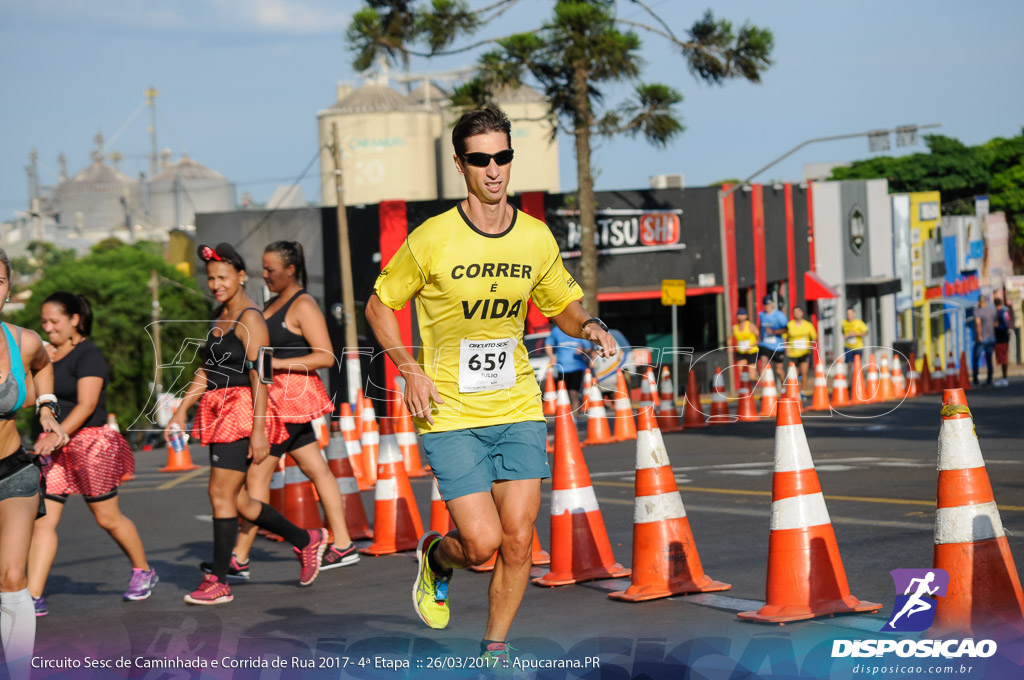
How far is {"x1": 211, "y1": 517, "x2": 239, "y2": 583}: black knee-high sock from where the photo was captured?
23.3 feet

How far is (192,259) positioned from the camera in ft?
190

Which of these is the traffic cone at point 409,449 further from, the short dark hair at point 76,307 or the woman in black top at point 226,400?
the short dark hair at point 76,307

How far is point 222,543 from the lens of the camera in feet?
23.4

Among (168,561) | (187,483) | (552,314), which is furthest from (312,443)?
(187,483)

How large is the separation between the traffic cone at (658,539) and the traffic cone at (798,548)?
69 cm

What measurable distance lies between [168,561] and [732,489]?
4.55 metres

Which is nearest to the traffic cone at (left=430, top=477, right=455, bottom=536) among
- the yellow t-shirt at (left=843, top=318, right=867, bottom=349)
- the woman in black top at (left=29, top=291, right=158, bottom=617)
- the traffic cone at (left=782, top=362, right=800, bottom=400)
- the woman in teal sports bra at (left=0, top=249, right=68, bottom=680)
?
the woman in black top at (left=29, top=291, right=158, bottom=617)

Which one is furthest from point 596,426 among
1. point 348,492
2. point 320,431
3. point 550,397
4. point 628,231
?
point 628,231

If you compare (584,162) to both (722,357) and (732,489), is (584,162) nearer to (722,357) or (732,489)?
(722,357)

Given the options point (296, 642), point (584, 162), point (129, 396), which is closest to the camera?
point (296, 642)

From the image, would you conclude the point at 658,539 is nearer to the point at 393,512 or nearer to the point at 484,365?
the point at 484,365

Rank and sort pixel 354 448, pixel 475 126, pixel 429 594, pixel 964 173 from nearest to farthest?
1. pixel 475 126
2. pixel 429 594
3. pixel 354 448
4. pixel 964 173

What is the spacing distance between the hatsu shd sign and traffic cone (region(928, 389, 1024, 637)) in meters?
34.4

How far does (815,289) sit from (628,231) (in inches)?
498
